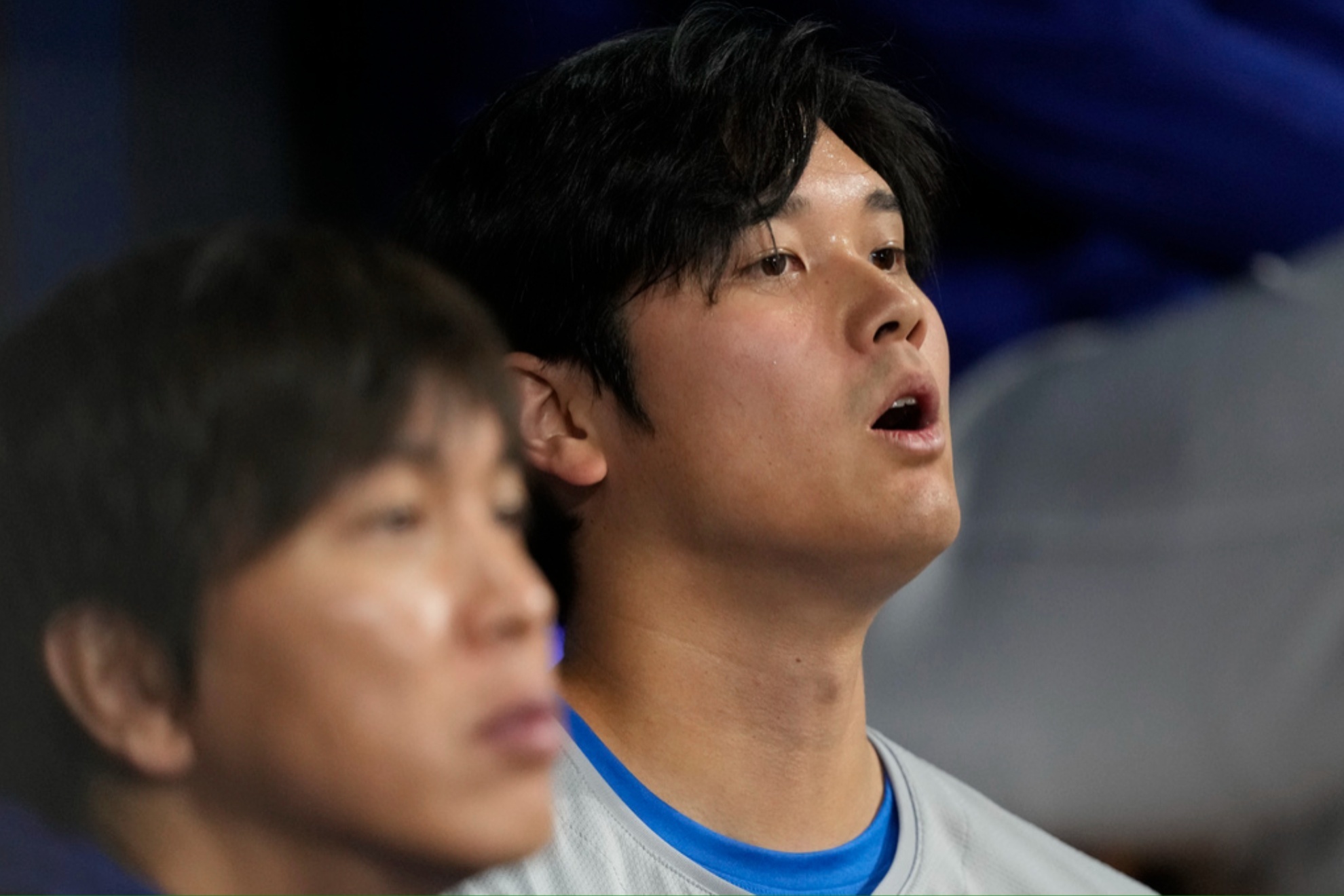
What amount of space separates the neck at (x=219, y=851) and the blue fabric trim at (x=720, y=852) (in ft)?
0.74

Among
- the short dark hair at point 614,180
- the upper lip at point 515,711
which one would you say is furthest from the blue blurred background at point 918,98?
the upper lip at point 515,711

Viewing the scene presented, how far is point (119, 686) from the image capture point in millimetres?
267

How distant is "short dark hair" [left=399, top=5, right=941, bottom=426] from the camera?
51 cm

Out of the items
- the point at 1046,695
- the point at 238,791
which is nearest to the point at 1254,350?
the point at 1046,695

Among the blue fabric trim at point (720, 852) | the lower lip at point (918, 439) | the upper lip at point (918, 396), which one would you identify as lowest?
the blue fabric trim at point (720, 852)

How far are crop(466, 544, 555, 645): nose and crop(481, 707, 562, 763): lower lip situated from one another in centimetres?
1

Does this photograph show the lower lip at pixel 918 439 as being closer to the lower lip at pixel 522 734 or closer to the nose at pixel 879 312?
the nose at pixel 879 312

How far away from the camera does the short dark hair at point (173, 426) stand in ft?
0.86

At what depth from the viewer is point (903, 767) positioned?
599mm

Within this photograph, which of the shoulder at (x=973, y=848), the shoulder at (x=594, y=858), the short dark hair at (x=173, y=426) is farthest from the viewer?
the shoulder at (x=973, y=848)

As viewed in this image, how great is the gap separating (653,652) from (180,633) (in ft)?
0.91

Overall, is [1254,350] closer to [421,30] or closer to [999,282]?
[999,282]

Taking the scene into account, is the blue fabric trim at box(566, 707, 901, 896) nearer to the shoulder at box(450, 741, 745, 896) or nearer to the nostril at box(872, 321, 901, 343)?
the shoulder at box(450, 741, 745, 896)

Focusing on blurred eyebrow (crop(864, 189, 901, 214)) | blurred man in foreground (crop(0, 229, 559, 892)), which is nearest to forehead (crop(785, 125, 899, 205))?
blurred eyebrow (crop(864, 189, 901, 214))
